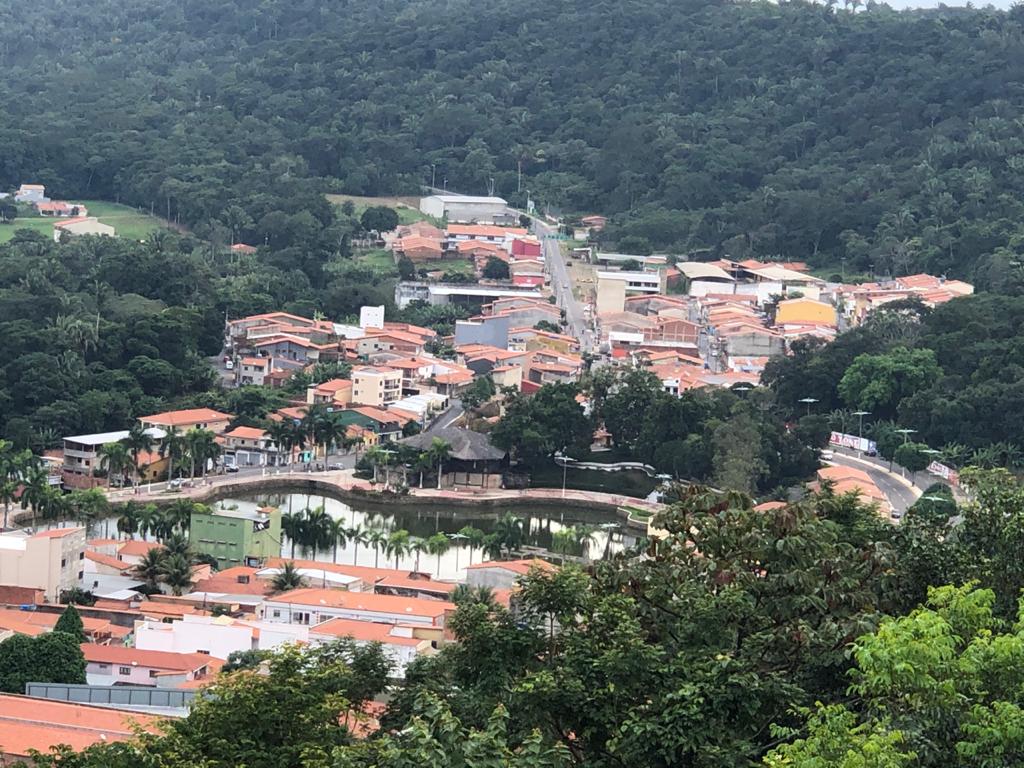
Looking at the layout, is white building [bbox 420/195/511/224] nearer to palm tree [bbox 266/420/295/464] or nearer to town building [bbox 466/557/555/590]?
palm tree [bbox 266/420/295/464]

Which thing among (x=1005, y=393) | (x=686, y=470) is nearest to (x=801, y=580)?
(x=686, y=470)

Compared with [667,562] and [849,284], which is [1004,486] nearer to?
[667,562]

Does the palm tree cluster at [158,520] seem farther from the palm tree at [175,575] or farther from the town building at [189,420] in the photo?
the town building at [189,420]

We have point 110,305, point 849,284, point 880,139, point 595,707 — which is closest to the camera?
point 595,707

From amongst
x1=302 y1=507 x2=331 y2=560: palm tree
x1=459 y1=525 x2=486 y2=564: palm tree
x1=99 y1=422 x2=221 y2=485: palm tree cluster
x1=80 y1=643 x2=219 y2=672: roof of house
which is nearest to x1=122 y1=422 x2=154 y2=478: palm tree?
x1=99 y1=422 x2=221 y2=485: palm tree cluster

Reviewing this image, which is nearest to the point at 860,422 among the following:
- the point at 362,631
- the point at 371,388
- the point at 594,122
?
the point at 371,388
